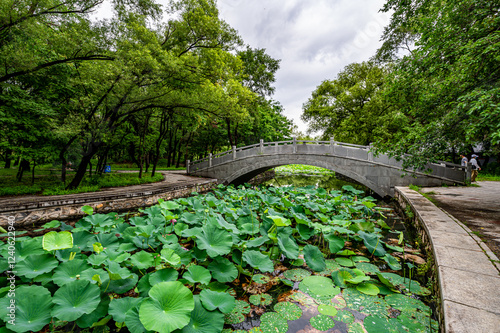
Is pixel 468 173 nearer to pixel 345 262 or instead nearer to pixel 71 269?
pixel 345 262

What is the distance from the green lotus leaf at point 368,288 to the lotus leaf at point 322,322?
60cm

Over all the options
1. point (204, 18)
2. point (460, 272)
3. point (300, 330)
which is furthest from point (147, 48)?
point (460, 272)

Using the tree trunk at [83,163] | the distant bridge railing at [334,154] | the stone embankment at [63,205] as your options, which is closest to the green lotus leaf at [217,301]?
the stone embankment at [63,205]

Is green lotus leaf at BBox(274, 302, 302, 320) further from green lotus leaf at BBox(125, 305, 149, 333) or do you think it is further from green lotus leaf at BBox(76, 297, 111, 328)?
green lotus leaf at BBox(76, 297, 111, 328)

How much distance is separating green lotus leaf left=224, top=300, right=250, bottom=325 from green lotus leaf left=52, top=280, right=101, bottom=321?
1.04 meters

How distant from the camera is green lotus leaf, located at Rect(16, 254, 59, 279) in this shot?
188cm

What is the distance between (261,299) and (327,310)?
0.64m

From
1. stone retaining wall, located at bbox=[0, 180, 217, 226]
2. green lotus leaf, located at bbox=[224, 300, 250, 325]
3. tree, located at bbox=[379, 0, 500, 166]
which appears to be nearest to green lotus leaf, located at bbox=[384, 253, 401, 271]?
green lotus leaf, located at bbox=[224, 300, 250, 325]

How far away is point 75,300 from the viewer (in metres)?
1.55

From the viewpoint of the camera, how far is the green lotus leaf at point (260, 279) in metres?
2.47

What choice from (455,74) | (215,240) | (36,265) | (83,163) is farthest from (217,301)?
(83,163)

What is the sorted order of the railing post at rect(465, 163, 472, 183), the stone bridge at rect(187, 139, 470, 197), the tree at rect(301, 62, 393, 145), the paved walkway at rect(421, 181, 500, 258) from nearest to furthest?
the paved walkway at rect(421, 181, 500, 258), the railing post at rect(465, 163, 472, 183), the stone bridge at rect(187, 139, 470, 197), the tree at rect(301, 62, 393, 145)

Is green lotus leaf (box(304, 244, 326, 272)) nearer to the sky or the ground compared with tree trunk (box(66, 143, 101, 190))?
nearer to the ground

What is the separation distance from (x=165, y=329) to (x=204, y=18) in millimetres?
10028
